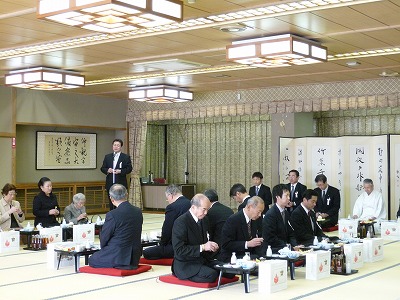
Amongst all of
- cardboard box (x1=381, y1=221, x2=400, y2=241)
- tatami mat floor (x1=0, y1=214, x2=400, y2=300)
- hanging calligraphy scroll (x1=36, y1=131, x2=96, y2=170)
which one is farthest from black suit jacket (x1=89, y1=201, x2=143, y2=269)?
hanging calligraphy scroll (x1=36, y1=131, x2=96, y2=170)

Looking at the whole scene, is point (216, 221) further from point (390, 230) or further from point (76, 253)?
point (390, 230)

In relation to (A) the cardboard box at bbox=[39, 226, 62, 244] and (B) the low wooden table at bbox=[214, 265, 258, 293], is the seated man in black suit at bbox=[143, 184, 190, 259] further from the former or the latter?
(A) the cardboard box at bbox=[39, 226, 62, 244]

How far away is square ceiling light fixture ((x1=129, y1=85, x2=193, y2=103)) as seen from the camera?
1306 cm

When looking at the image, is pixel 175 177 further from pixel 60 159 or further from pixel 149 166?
pixel 60 159

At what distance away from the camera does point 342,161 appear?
42.4 feet

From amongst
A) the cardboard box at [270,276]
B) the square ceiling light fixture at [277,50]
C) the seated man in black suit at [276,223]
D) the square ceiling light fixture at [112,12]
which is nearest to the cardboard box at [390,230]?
the square ceiling light fixture at [277,50]

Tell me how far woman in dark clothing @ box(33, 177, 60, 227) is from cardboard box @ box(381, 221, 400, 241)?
5237 mm

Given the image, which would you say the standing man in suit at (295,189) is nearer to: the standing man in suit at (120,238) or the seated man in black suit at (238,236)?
the seated man in black suit at (238,236)

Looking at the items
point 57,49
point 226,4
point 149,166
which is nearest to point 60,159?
point 149,166

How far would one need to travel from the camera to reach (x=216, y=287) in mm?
6453

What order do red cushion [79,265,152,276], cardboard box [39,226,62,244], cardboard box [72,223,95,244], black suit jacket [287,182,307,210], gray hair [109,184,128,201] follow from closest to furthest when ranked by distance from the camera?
1. red cushion [79,265,152,276]
2. gray hair [109,184,128,201]
3. cardboard box [39,226,62,244]
4. cardboard box [72,223,95,244]
5. black suit jacket [287,182,307,210]

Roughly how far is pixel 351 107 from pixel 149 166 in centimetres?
630

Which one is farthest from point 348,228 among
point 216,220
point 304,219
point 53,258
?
point 53,258

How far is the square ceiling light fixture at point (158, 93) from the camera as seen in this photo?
514 inches
